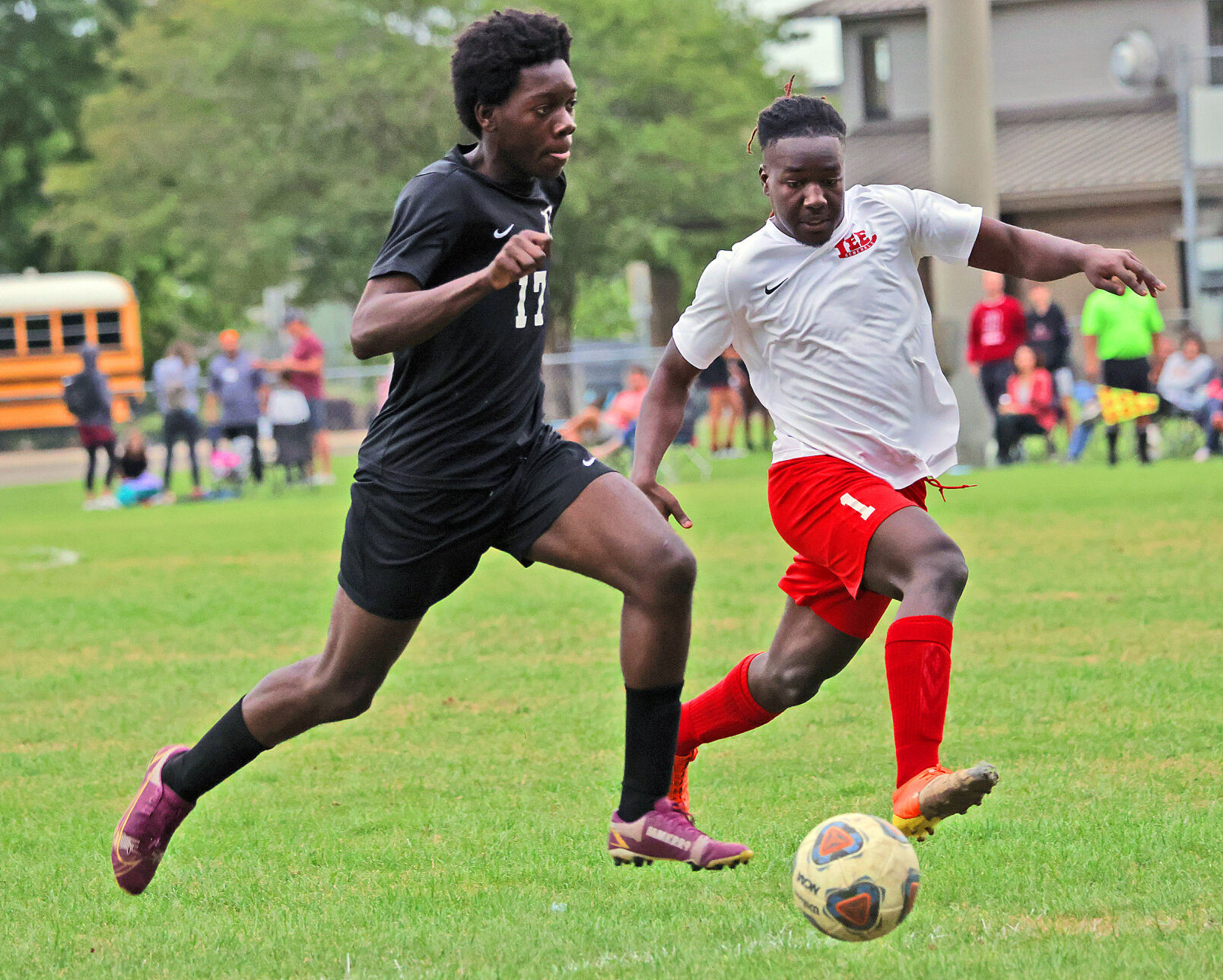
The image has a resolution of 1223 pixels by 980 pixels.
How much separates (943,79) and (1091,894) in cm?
1866

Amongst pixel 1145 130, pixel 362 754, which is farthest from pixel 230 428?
pixel 1145 130

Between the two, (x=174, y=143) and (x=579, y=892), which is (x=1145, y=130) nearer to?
(x=174, y=143)

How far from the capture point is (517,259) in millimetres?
4078

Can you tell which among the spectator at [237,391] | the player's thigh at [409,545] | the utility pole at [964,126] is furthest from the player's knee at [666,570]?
the spectator at [237,391]

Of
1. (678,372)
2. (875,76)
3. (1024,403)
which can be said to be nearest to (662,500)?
(678,372)

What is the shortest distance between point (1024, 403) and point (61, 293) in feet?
75.1

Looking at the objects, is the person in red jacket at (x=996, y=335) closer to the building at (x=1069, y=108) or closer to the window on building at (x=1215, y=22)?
the building at (x=1069, y=108)

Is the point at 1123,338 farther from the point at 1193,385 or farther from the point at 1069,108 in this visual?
the point at 1069,108

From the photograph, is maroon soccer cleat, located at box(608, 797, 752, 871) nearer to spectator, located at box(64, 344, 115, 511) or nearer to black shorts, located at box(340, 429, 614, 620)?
black shorts, located at box(340, 429, 614, 620)

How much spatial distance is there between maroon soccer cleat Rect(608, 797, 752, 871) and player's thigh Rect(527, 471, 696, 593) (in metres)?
0.61

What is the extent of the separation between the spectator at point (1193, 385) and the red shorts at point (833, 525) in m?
16.2

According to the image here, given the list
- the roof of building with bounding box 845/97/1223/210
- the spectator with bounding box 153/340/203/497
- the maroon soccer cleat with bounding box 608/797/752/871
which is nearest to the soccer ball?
the maroon soccer cleat with bounding box 608/797/752/871

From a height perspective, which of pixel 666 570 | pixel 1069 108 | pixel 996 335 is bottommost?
pixel 666 570

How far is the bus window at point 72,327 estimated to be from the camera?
36469 mm
